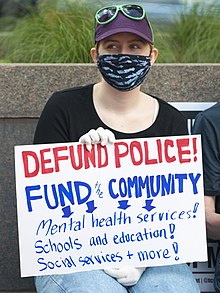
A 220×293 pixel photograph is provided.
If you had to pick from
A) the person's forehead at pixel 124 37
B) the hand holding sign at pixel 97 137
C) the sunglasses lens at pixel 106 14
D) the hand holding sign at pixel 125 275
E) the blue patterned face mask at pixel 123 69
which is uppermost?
the sunglasses lens at pixel 106 14

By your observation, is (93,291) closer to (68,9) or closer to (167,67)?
(167,67)

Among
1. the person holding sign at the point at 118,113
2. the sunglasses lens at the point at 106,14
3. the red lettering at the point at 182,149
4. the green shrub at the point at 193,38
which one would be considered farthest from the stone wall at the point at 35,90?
the red lettering at the point at 182,149

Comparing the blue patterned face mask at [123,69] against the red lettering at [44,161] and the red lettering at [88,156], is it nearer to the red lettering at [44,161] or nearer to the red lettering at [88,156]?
the red lettering at [88,156]

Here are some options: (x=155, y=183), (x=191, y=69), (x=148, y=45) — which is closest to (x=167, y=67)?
(x=191, y=69)

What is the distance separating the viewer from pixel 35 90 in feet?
13.0

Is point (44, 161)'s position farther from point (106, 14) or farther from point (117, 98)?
point (106, 14)

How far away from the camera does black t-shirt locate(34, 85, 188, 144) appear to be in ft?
10.2

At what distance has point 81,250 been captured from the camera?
2953mm

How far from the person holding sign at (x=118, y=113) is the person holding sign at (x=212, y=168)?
0.56 feet

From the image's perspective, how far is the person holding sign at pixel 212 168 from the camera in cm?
331

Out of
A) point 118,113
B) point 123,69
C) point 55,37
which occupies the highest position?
point 55,37

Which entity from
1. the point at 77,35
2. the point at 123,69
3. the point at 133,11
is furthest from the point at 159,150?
the point at 77,35

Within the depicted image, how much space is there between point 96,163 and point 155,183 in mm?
275

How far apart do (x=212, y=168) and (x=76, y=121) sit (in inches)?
27.9
